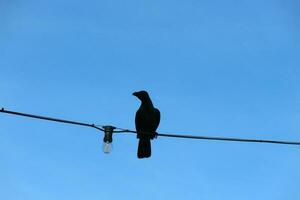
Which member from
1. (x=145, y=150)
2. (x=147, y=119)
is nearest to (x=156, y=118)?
(x=147, y=119)

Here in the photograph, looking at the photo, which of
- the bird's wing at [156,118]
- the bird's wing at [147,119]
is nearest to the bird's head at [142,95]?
the bird's wing at [147,119]

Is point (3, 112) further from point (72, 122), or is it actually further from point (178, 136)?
point (178, 136)

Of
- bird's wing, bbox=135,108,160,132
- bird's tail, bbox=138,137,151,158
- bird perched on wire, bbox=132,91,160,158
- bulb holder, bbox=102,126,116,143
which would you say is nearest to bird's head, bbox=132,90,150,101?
bird perched on wire, bbox=132,91,160,158

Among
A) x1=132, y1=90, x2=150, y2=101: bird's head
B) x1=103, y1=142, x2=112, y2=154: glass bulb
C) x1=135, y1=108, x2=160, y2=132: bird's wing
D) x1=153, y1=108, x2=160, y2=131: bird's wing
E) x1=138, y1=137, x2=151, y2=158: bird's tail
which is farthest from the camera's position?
x1=153, y1=108, x2=160, y2=131: bird's wing

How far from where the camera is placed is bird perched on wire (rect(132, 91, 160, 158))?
1210 cm

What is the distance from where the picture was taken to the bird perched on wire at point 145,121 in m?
→ 12.1

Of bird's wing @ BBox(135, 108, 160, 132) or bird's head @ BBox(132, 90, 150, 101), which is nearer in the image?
bird's head @ BBox(132, 90, 150, 101)

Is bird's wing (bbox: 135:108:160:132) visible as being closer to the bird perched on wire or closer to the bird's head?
the bird perched on wire

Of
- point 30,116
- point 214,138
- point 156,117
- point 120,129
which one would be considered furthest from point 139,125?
point 30,116

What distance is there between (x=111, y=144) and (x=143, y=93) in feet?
8.65

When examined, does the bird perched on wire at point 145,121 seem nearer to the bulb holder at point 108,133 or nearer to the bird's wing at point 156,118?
the bird's wing at point 156,118

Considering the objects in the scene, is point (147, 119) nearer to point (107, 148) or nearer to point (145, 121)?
point (145, 121)

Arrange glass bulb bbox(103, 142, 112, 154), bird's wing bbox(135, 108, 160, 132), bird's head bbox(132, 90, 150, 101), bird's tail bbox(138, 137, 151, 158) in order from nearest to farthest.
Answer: glass bulb bbox(103, 142, 112, 154), bird's tail bbox(138, 137, 151, 158), bird's head bbox(132, 90, 150, 101), bird's wing bbox(135, 108, 160, 132)

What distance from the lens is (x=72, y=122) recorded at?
8.92m
